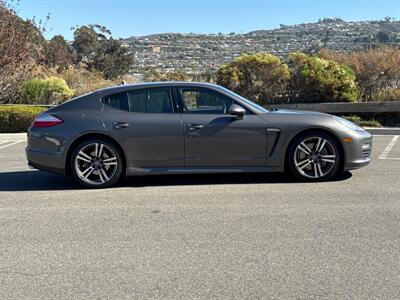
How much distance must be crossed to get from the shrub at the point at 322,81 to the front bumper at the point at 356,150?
30.1 ft

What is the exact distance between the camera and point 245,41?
196 feet

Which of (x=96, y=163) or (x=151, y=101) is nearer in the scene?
(x=96, y=163)

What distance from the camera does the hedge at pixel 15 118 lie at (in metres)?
14.7

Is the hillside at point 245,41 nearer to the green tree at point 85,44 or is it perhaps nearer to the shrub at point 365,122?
the green tree at point 85,44

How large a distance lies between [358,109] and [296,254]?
38.0 ft

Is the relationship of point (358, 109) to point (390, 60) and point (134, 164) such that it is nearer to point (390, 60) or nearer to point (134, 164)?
point (390, 60)

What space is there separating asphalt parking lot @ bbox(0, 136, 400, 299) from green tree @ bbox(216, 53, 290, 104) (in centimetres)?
979

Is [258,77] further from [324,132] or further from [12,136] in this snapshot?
[324,132]

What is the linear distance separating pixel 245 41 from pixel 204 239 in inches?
2226

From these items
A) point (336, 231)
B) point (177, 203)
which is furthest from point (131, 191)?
point (336, 231)

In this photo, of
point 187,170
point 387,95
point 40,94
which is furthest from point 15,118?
point 387,95

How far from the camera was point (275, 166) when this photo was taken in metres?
7.23

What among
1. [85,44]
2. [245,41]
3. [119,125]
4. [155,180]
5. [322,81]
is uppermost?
[245,41]

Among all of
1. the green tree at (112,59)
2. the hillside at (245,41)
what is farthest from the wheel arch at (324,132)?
the hillside at (245,41)
